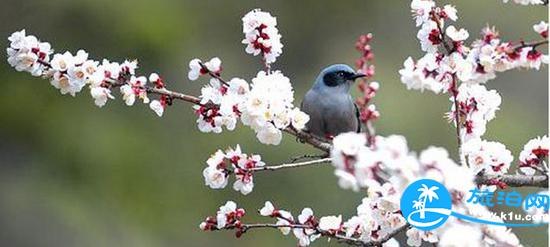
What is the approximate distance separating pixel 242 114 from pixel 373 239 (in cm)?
52

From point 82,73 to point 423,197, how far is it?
1028 millimetres

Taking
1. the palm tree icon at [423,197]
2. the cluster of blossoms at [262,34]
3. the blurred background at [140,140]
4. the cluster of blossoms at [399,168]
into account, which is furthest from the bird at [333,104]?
the blurred background at [140,140]

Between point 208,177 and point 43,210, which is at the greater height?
point 43,210

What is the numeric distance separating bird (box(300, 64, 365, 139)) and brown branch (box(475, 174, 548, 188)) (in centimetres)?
135

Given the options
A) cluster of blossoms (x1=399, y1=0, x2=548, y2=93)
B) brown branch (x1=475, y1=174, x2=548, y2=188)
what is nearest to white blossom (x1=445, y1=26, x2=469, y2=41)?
cluster of blossoms (x1=399, y1=0, x2=548, y2=93)

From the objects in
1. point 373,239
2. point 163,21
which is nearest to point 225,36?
point 163,21

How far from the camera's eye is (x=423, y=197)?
2412mm

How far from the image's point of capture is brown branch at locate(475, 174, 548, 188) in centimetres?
263

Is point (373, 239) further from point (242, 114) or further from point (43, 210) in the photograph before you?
point (43, 210)

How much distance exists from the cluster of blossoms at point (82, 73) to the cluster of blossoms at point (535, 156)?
3.12 ft

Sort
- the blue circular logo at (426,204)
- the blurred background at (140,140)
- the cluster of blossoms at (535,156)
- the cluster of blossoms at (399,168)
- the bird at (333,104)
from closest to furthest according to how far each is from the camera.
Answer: the cluster of blossoms at (399,168) → the blue circular logo at (426,204) → the cluster of blossoms at (535,156) → the bird at (333,104) → the blurred background at (140,140)

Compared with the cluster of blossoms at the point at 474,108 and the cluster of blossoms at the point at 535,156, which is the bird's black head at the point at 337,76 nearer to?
the cluster of blossoms at the point at 474,108

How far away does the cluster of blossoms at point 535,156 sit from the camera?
2723 millimetres

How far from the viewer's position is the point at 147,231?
26.7ft
